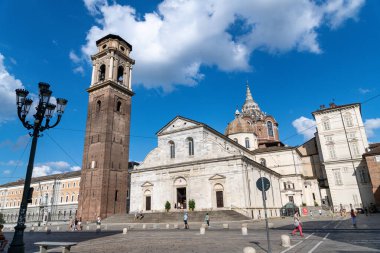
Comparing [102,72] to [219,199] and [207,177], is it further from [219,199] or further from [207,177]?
[219,199]

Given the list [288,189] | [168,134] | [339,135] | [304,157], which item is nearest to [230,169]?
[168,134]

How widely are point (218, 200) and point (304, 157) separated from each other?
27629 millimetres

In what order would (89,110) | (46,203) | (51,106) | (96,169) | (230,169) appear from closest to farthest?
(51,106)
(230,169)
(96,169)
(89,110)
(46,203)

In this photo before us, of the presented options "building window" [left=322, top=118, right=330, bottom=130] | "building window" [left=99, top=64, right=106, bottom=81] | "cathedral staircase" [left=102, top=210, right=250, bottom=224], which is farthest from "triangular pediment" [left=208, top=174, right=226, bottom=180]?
"building window" [left=99, top=64, right=106, bottom=81]

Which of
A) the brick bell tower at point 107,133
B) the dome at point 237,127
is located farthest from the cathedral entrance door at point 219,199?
the dome at point 237,127

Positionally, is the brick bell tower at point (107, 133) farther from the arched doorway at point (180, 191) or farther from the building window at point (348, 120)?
the building window at point (348, 120)

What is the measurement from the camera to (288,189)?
4459cm

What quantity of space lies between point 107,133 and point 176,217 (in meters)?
16.4

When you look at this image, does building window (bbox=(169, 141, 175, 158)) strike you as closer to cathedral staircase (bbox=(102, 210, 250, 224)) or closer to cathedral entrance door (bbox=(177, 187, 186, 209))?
cathedral entrance door (bbox=(177, 187, 186, 209))

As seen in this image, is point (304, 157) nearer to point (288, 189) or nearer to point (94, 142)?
point (288, 189)

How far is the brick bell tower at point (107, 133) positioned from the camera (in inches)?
1454

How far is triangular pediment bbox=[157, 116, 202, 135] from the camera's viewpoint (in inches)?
1449

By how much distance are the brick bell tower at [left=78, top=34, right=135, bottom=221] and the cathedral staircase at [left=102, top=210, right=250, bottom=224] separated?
3805 mm

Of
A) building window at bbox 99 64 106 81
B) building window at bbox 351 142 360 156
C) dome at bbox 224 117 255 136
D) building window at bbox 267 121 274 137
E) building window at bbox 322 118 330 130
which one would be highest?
building window at bbox 99 64 106 81
